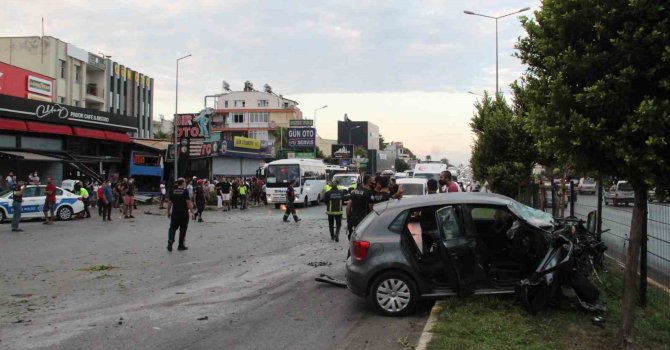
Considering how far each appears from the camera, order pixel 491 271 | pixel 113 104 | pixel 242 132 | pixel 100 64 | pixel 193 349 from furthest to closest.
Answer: pixel 242 132 → pixel 113 104 → pixel 100 64 → pixel 491 271 → pixel 193 349

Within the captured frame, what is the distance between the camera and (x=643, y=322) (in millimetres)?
5770

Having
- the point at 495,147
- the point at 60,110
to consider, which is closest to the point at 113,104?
the point at 60,110

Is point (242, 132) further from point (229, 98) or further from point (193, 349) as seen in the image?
point (193, 349)

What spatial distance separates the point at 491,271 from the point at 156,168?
3648 centimetres

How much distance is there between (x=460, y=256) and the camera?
659 cm

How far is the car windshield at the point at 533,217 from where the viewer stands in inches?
270

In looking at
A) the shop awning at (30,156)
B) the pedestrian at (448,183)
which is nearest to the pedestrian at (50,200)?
the shop awning at (30,156)

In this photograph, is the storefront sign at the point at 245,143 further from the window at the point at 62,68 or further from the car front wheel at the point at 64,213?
the car front wheel at the point at 64,213

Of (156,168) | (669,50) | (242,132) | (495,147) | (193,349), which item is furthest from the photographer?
(242,132)

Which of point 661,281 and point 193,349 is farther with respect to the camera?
point 661,281

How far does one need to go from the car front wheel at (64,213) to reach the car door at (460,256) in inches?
766

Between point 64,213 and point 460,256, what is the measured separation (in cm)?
1976

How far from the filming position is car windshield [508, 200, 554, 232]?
687 centimetres

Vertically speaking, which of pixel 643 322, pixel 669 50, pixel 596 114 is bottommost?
pixel 643 322
